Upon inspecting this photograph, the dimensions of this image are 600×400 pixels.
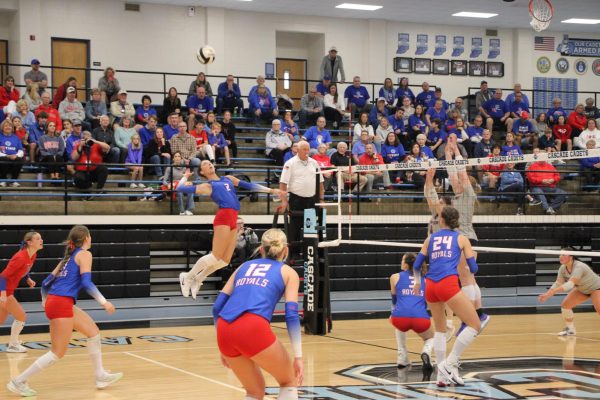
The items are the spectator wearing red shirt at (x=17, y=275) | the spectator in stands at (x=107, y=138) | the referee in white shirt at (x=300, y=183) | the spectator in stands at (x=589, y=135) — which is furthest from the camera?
the spectator in stands at (x=589, y=135)

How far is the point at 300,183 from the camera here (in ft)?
45.9

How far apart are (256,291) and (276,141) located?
1640 centimetres

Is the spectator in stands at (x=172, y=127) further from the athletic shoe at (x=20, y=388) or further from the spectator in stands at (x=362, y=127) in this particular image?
the athletic shoe at (x=20, y=388)

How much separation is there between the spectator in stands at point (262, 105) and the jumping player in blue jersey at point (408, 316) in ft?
46.8

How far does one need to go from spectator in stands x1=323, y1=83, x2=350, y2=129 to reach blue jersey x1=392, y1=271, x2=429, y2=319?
14.8 metres

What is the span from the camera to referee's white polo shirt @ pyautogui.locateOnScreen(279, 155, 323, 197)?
1393cm

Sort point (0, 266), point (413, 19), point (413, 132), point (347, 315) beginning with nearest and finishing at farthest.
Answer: point (347, 315) → point (0, 266) → point (413, 132) → point (413, 19)

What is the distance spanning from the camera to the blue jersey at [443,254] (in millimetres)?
9578

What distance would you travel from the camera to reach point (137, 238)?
19078 mm

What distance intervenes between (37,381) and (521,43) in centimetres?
2621

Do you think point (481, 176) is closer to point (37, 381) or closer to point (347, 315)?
point (347, 315)

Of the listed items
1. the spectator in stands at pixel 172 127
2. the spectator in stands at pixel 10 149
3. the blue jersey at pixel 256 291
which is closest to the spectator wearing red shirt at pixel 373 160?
the spectator in stands at pixel 172 127

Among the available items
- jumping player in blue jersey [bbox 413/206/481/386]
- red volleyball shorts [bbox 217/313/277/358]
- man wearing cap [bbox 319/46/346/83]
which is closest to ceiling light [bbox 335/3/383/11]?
man wearing cap [bbox 319/46/346/83]

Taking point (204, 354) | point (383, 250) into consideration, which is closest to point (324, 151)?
point (383, 250)
